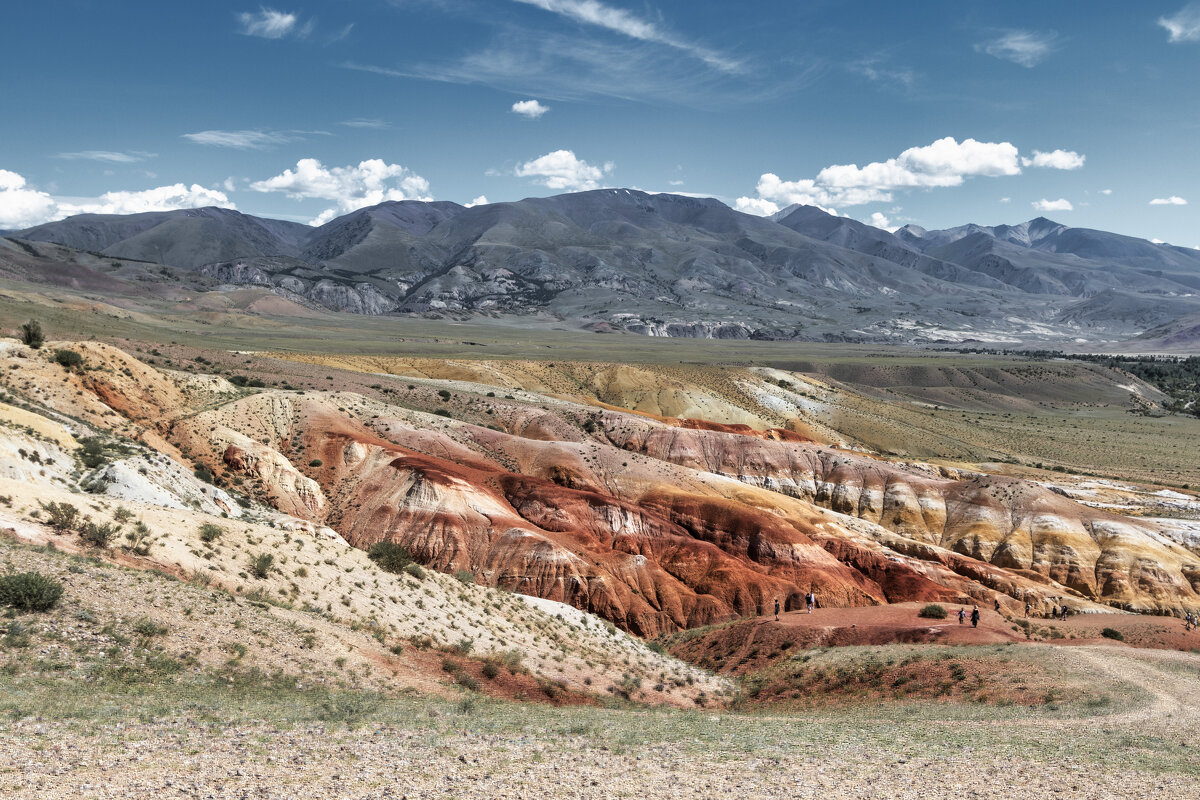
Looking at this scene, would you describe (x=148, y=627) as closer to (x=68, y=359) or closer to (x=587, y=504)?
(x=587, y=504)

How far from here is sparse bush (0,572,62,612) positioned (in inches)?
606

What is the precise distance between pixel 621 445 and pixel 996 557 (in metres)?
33.5

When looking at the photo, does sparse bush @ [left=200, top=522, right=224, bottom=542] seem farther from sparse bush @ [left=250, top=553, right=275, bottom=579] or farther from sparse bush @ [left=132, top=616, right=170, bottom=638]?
sparse bush @ [left=132, top=616, right=170, bottom=638]

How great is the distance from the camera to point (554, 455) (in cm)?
5591

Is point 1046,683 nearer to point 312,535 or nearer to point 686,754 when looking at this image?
point 686,754

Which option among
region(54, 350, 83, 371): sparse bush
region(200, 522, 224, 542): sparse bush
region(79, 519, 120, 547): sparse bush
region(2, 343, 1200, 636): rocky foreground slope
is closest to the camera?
region(79, 519, 120, 547): sparse bush

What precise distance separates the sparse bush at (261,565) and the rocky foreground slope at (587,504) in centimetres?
889

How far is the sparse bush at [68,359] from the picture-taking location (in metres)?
44.0

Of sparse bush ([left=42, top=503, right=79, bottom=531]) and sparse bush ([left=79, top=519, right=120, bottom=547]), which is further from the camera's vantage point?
sparse bush ([left=42, top=503, right=79, bottom=531])

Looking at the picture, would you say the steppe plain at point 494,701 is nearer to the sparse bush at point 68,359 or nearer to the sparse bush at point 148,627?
the sparse bush at point 148,627

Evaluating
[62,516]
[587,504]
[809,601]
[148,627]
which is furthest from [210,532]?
[809,601]

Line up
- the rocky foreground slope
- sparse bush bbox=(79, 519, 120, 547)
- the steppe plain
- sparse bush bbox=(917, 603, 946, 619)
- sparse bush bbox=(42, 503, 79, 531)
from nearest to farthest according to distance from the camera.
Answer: the steppe plain, sparse bush bbox=(79, 519, 120, 547), sparse bush bbox=(42, 503, 79, 531), sparse bush bbox=(917, 603, 946, 619), the rocky foreground slope

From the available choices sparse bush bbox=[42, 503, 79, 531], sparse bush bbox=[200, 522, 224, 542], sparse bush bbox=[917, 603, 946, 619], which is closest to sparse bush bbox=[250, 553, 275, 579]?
sparse bush bbox=[200, 522, 224, 542]

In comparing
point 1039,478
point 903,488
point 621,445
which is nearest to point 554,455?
point 621,445
